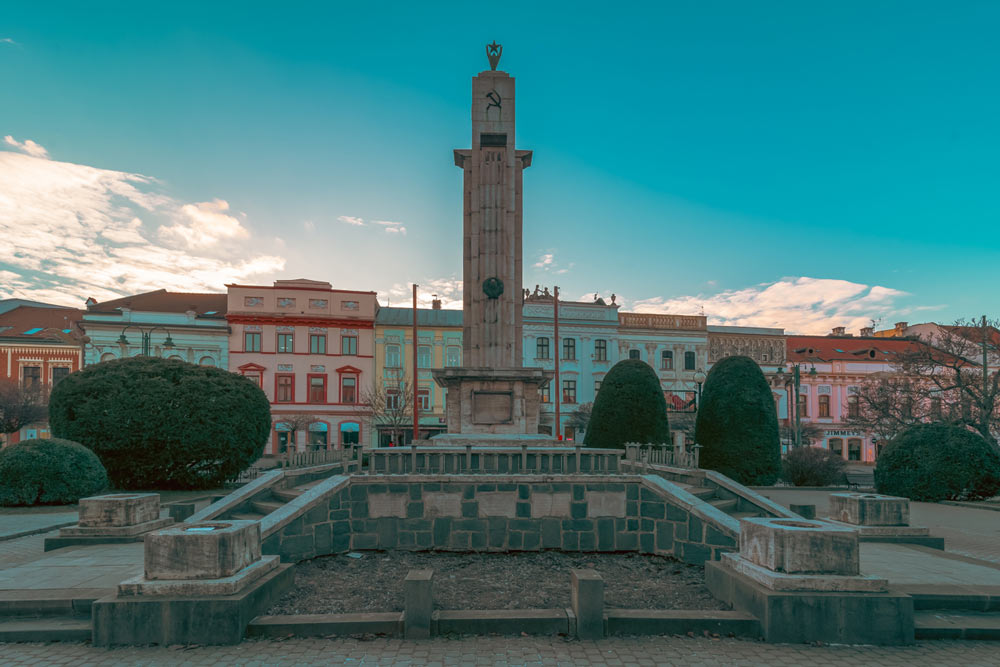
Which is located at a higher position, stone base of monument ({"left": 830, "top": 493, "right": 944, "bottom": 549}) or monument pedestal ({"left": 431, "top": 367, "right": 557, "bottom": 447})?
monument pedestal ({"left": 431, "top": 367, "right": 557, "bottom": 447})

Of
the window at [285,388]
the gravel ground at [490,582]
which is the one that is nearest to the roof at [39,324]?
the window at [285,388]

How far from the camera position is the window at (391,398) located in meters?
41.3

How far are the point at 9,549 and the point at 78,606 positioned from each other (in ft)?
17.0

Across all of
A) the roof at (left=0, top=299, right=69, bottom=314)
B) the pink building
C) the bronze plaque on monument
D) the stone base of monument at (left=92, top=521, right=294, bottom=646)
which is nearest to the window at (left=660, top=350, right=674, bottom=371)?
the pink building

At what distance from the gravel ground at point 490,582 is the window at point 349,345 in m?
33.0

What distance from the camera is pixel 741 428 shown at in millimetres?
20547

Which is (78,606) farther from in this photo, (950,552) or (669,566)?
(950,552)

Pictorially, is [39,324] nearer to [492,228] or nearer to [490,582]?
[492,228]

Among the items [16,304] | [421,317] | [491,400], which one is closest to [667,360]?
[421,317]

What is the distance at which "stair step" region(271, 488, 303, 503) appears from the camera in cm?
1138

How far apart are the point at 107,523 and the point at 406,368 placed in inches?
1283

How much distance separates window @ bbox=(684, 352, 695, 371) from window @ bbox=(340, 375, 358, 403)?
954 inches

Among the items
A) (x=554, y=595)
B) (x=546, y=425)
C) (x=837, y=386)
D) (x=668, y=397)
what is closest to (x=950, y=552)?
(x=554, y=595)

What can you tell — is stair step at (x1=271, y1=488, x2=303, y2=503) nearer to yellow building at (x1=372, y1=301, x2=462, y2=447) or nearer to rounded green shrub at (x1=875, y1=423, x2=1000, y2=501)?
rounded green shrub at (x1=875, y1=423, x2=1000, y2=501)
